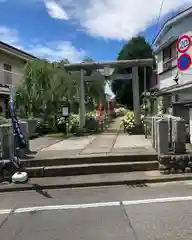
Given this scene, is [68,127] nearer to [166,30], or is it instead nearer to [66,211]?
[166,30]

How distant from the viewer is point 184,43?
13133mm

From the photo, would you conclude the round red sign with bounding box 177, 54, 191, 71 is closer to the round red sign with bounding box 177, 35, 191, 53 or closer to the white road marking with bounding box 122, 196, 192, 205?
the round red sign with bounding box 177, 35, 191, 53

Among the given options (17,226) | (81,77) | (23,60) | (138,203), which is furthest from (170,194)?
(23,60)

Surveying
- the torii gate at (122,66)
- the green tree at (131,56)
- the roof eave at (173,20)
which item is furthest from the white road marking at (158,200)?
the green tree at (131,56)

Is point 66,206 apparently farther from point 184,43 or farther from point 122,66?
point 122,66

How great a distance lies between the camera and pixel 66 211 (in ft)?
17.4

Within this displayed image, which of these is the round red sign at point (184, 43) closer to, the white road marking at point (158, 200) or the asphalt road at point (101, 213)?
the asphalt road at point (101, 213)

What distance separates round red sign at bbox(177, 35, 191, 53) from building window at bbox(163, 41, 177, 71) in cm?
156

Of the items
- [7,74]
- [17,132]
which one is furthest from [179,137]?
[7,74]

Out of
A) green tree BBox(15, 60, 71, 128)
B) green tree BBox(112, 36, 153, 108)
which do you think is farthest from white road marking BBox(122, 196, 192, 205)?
green tree BBox(112, 36, 153, 108)

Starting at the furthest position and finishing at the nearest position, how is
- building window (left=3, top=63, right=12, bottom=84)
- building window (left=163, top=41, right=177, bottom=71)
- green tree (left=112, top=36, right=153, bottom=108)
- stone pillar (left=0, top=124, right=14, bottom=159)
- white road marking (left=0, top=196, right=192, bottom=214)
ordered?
green tree (left=112, top=36, right=153, bottom=108) → building window (left=3, top=63, right=12, bottom=84) → building window (left=163, top=41, right=177, bottom=71) → stone pillar (left=0, top=124, right=14, bottom=159) → white road marking (left=0, top=196, right=192, bottom=214)

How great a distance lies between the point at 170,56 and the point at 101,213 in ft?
40.8

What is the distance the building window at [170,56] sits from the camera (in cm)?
1505

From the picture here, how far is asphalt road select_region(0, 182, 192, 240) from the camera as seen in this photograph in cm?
427
